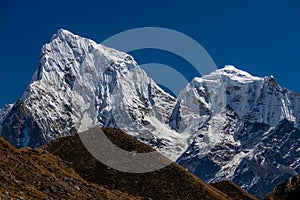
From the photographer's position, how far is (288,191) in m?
56.0

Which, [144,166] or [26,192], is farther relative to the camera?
[144,166]

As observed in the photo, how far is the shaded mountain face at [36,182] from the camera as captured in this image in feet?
142

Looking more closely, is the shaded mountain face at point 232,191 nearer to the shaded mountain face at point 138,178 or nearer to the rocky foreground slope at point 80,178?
the rocky foreground slope at point 80,178

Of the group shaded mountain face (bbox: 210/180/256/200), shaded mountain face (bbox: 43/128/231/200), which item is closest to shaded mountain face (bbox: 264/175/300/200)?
shaded mountain face (bbox: 43/128/231/200)

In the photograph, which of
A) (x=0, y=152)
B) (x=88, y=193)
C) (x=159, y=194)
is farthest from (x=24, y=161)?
(x=159, y=194)

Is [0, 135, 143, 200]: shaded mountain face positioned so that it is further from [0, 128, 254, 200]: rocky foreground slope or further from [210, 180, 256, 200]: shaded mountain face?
[210, 180, 256, 200]: shaded mountain face

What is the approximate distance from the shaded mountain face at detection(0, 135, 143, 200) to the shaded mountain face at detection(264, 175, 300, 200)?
45.1ft

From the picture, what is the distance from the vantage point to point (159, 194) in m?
68.8

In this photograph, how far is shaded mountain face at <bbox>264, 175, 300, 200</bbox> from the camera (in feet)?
179

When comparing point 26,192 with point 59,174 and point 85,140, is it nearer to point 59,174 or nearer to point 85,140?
point 59,174

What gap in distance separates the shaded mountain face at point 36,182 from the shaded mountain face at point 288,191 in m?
13.8

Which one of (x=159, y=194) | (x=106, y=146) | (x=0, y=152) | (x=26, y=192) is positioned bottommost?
(x=26, y=192)

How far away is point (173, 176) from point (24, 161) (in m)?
24.9

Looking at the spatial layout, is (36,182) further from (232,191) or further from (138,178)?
(232,191)
